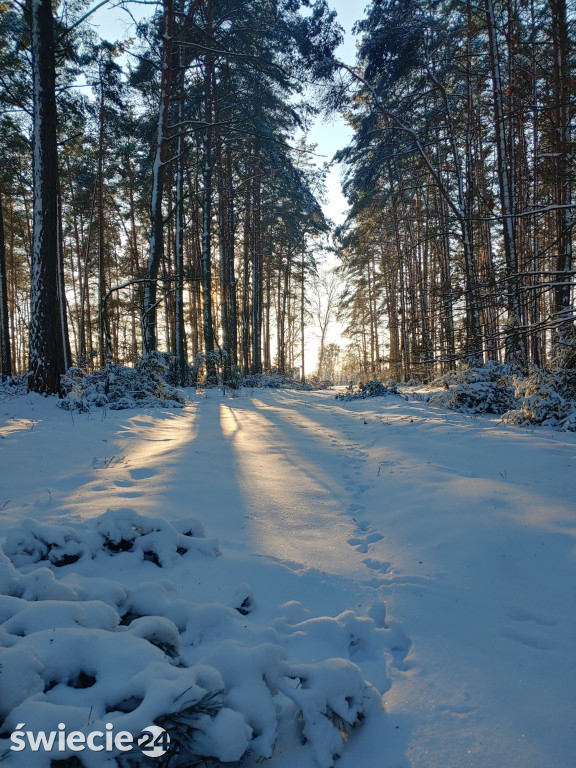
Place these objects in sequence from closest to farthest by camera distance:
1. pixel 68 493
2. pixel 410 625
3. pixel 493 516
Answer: pixel 410 625
pixel 493 516
pixel 68 493

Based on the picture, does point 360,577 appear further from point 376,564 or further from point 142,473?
point 142,473

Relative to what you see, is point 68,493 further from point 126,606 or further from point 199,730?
point 199,730

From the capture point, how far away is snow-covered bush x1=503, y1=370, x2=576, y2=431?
5.38 m

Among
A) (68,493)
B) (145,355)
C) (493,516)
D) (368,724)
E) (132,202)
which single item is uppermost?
(132,202)

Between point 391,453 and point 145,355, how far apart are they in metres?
5.86

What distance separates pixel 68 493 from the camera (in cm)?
281

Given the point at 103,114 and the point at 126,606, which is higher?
the point at 103,114

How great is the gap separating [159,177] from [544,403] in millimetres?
8949

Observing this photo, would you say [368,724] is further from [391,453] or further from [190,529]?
[391,453]


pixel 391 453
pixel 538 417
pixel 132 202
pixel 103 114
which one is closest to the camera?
pixel 391 453

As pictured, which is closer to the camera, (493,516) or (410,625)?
(410,625)

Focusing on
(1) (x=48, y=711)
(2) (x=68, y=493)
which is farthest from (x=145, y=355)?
(1) (x=48, y=711)

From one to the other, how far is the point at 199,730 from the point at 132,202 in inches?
808

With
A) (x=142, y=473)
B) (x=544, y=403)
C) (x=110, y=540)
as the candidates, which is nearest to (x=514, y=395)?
(x=544, y=403)
